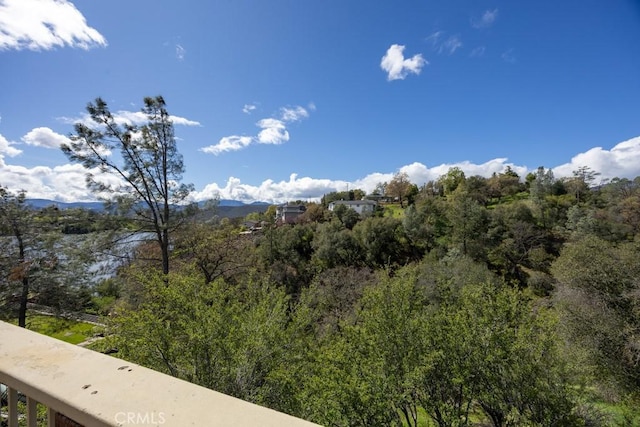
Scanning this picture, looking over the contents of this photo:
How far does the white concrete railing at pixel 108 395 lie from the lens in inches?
32.5

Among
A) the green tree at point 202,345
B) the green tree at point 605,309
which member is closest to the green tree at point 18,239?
the green tree at point 202,345

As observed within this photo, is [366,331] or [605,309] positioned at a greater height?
[366,331]

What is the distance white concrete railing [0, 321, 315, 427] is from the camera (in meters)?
0.83

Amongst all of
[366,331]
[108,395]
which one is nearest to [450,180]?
[366,331]

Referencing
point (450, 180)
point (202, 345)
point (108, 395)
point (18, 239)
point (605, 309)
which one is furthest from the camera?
point (450, 180)

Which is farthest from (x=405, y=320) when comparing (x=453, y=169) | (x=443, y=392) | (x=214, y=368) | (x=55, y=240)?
(x=453, y=169)

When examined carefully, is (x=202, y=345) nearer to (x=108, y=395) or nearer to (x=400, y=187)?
(x=108, y=395)

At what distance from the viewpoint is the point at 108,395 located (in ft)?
2.99

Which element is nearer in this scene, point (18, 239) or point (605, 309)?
point (18, 239)

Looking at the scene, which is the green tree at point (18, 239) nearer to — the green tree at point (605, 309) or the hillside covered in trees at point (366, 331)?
the hillside covered in trees at point (366, 331)

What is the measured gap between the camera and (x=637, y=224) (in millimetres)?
25438

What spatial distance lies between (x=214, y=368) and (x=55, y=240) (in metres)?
9.62

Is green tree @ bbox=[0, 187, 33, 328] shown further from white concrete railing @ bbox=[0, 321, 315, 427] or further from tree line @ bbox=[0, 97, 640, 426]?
white concrete railing @ bbox=[0, 321, 315, 427]

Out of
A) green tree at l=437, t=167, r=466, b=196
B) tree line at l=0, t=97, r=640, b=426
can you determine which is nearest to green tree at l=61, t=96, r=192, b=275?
tree line at l=0, t=97, r=640, b=426
